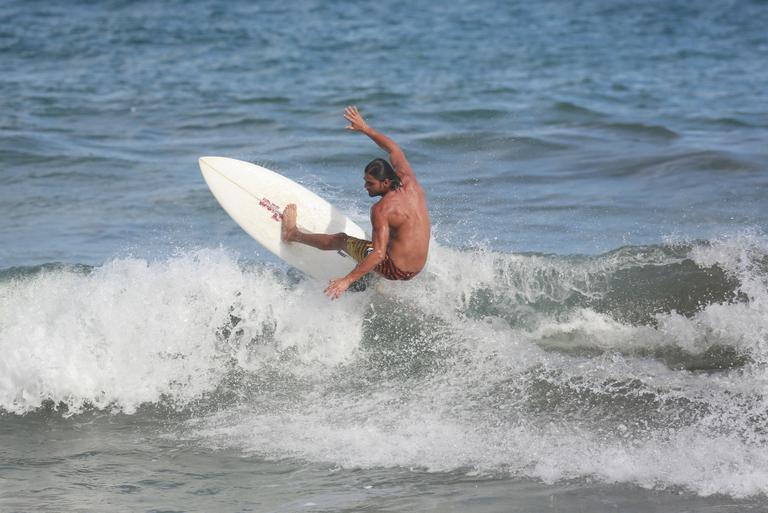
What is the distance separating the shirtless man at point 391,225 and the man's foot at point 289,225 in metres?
0.65

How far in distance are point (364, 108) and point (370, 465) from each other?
39.4 ft

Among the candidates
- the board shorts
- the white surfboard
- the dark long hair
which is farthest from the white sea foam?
the dark long hair

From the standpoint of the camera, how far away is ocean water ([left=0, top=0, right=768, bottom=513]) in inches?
220

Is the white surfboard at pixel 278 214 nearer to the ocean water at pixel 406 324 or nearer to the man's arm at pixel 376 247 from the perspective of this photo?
the ocean water at pixel 406 324

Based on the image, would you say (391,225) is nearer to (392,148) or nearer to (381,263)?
(381,263)

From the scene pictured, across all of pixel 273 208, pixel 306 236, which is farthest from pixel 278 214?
pixel 306 236

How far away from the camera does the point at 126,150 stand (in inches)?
547

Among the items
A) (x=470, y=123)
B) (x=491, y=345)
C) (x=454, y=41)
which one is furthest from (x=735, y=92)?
(x=491, y=345)

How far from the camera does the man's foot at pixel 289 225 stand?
26.3ft

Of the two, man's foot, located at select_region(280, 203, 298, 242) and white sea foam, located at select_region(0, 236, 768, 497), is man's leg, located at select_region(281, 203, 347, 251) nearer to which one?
man's foot, located at select_region(280, 203, 298, 242)

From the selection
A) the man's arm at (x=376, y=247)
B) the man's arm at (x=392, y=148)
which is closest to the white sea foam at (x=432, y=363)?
the man's arm at (x=376, y=247)

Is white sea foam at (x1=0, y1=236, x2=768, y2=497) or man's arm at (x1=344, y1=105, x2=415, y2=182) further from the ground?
man's arm at (x1=344, y1=105, x2=415, y2=182)

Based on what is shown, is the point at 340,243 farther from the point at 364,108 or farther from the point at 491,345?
the point at 364,108

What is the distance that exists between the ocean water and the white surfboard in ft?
0.76
